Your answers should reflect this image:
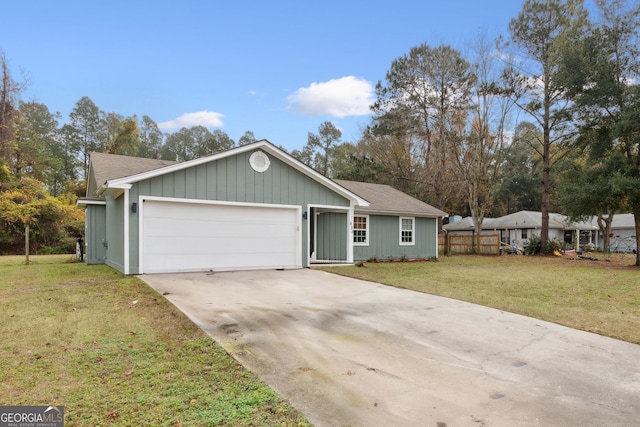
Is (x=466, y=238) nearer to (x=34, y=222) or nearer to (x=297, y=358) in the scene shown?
(x=297, y=358)

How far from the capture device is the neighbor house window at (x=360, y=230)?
15461 mm

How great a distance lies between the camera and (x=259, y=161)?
11.4 m

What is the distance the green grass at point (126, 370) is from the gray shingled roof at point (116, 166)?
670 centimetres


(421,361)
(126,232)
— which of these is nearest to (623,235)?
(421,361)

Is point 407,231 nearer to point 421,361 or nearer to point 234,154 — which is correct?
point 234,154

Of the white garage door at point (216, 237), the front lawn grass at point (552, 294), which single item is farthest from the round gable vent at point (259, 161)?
the front lawn grass at point (552, 294)

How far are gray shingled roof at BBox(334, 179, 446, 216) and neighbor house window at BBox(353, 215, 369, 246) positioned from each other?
0.51 m

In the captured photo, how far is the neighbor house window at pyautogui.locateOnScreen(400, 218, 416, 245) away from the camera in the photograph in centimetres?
1692

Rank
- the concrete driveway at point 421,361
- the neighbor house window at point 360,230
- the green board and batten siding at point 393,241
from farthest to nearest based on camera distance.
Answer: the green board and batten siding at point 393,241, the neighbor house window at point 360,230, the concrete driveway at point 421,361

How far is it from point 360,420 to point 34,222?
1057 inches

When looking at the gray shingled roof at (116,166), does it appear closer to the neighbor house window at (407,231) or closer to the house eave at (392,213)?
the house eave at (392,213)

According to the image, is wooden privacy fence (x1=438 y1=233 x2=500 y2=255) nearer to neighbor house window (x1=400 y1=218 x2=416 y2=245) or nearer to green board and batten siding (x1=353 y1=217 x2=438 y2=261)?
green board and batten siding (x1=353 y1=217 x2=438 y2=261)

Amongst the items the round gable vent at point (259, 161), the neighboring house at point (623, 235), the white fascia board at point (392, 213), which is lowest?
the neighboring house at point (623, 235)

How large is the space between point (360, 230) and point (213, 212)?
686 centimetres
